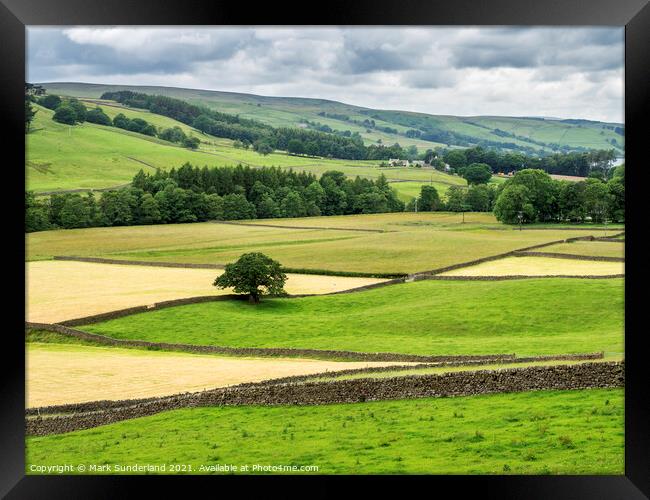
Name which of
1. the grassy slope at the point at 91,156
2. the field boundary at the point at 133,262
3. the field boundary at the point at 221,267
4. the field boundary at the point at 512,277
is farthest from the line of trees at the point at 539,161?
the field boundary at the point at 133,262

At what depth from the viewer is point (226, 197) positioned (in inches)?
1245

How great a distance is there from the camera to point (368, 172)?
3528 cm

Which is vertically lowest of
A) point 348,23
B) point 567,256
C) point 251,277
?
point 251,277

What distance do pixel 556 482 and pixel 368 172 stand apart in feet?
91.7

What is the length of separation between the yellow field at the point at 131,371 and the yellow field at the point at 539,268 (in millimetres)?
10159

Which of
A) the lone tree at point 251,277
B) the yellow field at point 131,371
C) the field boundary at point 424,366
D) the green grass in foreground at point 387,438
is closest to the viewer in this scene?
the green grass in foreground at point 387,438

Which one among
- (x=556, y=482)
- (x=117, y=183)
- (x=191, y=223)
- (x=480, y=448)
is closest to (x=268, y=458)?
(x=480, y=448)

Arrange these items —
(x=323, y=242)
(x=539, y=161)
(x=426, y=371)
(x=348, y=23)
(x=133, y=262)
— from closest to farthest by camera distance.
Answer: (x=348, y=23) < (x=426, y=371) < (x=133, y=262) < (x=323, y=242) < (x=539, y=161)

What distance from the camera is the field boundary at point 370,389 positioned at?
11.1 m

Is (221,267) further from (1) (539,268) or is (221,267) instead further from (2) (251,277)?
(1) (539,268)

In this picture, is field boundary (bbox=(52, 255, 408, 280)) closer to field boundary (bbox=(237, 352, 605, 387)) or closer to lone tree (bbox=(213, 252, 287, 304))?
lone tree (bbox=(213, 252, 287, 304))

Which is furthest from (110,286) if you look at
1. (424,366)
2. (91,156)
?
(424,366)

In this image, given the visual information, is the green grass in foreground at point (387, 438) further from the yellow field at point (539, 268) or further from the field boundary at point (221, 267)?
the field boundary at point (221, 267)

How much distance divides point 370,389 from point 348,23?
5619 millimetres
